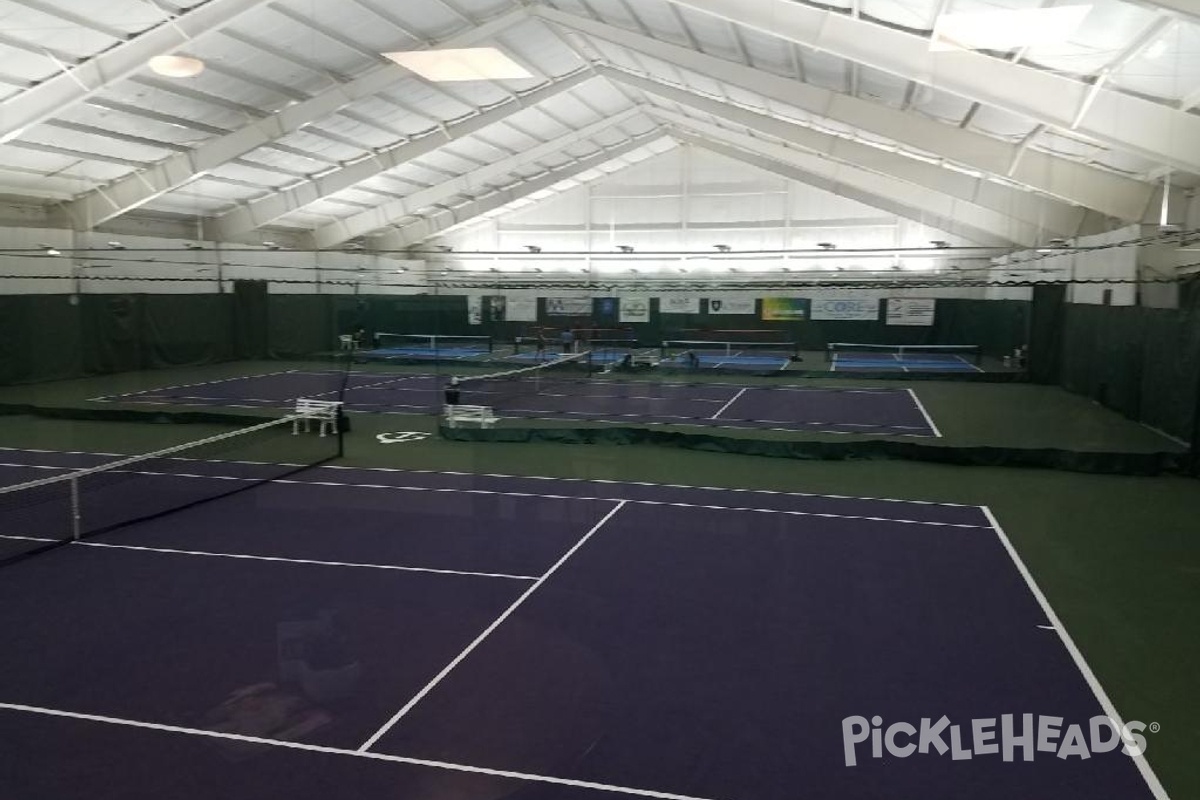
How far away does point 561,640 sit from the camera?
237 inches

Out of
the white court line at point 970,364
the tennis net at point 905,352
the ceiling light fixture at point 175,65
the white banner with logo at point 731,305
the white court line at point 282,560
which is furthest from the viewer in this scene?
the white banner with logo at point 731,305

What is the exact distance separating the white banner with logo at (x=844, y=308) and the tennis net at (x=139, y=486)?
23.0 metres

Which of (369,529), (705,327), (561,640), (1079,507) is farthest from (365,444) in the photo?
(705,327)

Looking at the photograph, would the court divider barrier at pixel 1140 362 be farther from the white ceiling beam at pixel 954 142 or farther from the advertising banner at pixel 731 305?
the advertising banner at pixel 731 305

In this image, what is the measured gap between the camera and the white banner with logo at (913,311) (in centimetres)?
3172

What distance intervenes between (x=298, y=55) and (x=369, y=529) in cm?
1451

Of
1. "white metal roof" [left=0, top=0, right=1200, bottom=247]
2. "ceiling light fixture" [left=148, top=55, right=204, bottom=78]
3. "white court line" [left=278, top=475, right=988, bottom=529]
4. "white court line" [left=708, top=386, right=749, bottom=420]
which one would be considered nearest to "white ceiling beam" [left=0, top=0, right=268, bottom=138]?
"white metal roof" [left=0, top=0, right=1200, bottom=247]

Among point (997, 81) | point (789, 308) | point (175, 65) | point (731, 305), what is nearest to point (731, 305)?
point (731, 305)

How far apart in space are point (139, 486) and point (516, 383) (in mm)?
11645

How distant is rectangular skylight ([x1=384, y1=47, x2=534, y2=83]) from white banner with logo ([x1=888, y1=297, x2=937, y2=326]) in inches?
825

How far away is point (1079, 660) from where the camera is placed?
5.72 metres

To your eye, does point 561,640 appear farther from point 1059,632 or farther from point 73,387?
point 73,387

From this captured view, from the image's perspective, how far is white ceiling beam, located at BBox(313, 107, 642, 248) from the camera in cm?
3155

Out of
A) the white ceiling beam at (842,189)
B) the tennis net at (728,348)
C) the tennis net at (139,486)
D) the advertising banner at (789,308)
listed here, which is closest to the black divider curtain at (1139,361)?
the tennis net at (728,348)
